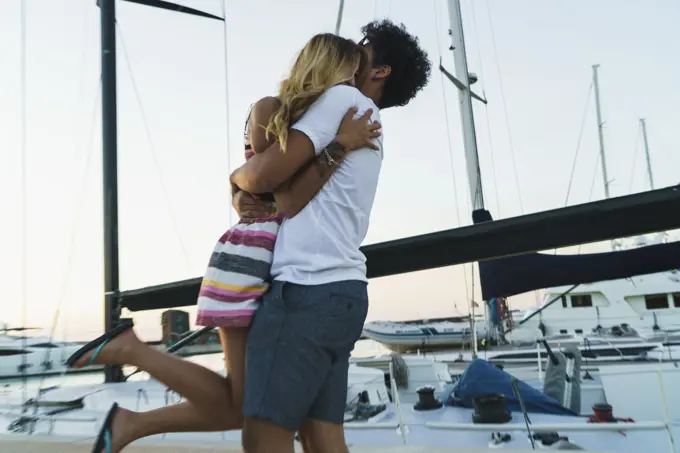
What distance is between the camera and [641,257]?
312 cm

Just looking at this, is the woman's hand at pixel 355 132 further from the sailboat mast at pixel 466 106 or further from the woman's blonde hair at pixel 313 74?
the sailboat mast at pixel 466 106

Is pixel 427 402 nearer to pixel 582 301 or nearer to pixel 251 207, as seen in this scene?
pixel 251 207

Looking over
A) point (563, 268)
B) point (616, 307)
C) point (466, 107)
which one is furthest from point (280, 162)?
point (616, 307)

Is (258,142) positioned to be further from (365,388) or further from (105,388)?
(105,388)

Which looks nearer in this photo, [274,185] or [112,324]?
[274,185]

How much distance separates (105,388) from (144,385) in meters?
0.42

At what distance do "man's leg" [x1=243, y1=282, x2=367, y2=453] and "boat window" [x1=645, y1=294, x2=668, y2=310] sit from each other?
60.6 feet

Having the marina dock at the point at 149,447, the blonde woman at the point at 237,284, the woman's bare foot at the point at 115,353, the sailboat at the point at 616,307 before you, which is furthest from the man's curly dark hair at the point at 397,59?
the sailboat at the point at 616,307

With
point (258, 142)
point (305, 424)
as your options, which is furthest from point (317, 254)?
point (305, 424)

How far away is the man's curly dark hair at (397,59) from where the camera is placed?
59.8 inches

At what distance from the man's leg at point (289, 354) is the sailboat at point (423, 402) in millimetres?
790

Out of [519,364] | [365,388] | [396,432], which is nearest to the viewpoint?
[396,432]

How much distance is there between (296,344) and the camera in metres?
1.13

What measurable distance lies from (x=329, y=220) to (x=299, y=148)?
0.62 ft
